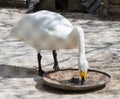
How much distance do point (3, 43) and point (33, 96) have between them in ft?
10.7

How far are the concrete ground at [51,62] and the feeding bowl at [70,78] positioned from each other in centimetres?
10

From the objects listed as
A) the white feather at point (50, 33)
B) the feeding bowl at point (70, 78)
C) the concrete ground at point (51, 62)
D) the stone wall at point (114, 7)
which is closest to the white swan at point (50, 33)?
the white feather at point (50, 33)

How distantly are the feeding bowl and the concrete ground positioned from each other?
0.33ft

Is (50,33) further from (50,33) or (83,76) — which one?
(83,76)

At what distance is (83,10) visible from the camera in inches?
495

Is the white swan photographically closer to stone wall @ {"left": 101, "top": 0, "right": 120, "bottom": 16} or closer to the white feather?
the white feather

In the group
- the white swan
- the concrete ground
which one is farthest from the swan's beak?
the concrete ground

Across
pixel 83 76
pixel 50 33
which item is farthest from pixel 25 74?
pixel 83 76

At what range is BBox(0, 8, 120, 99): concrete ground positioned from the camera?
15.7 feet

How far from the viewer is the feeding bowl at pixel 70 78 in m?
4.71

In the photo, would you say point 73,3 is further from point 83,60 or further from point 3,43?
point 83,60

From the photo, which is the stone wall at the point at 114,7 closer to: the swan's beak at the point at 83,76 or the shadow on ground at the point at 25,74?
the shadow on ground at the point at 25,74

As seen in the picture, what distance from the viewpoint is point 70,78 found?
518cm

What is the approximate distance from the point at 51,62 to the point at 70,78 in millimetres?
1211
